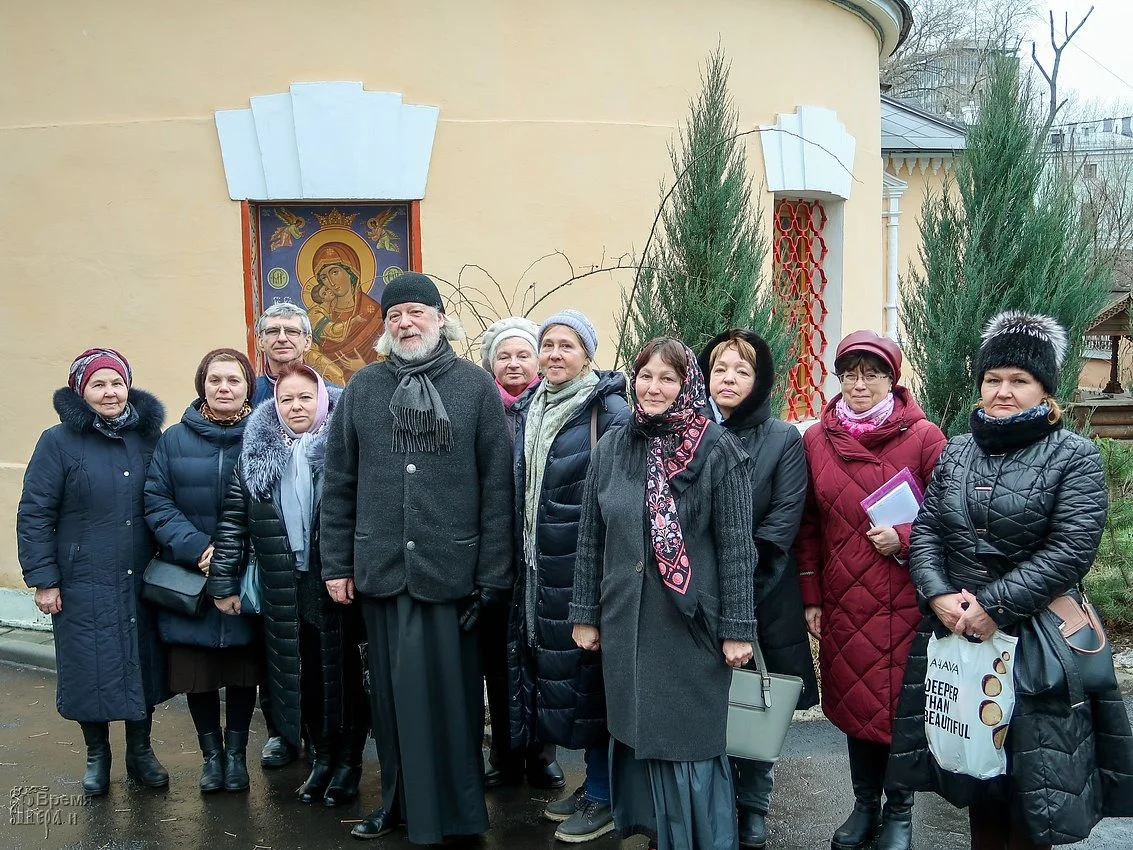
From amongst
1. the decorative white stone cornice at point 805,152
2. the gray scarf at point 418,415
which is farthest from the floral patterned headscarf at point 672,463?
the decorative white stone cornice at point 805,152

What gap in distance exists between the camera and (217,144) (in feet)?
20.7

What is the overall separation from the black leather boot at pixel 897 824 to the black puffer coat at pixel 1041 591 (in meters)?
0.38

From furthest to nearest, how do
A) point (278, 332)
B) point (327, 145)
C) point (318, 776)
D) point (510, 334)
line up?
1. point (327, 145)
2. point (278, 332)
3. point (510, 334)
4. point (318, 776)

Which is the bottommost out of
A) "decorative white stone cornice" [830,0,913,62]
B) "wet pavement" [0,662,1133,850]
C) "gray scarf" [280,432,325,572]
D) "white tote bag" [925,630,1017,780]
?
"wet pavement" [0,662,1133,850]

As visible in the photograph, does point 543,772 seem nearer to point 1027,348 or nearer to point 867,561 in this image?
point 867,561

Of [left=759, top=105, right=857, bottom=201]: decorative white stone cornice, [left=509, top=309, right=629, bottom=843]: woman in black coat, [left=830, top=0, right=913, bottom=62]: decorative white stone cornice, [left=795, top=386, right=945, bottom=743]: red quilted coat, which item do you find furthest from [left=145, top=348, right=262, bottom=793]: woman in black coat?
[left=830, top=0, right=913, bottom=62]: decorative white stone cornice

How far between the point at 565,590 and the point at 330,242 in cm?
363

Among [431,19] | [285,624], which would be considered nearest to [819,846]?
[285,624]

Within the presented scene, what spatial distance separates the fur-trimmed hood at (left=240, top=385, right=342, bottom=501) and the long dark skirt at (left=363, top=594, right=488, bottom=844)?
0.64 metres

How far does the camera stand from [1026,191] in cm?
521

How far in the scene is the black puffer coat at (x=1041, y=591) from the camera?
3.05 meters

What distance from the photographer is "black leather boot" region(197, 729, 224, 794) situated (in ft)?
14.3

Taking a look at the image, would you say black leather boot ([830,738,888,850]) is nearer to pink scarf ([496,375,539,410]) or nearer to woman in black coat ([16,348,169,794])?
pink scarf ([496,375,539,410])

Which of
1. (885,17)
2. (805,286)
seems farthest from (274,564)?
(885,17)
